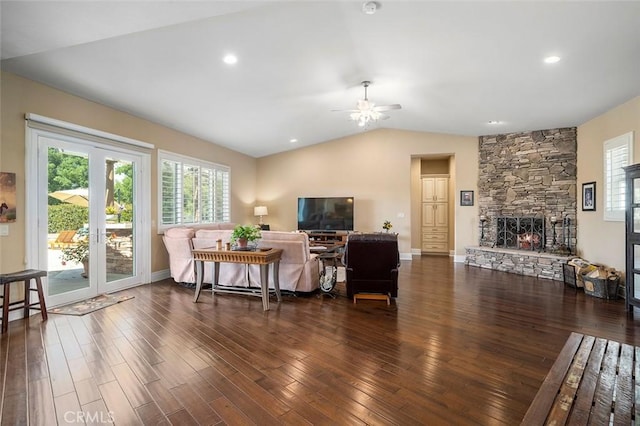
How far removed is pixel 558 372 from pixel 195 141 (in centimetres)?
720

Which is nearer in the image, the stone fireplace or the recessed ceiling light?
the recessed ceiling light

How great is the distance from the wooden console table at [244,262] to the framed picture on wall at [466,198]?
5453 mm

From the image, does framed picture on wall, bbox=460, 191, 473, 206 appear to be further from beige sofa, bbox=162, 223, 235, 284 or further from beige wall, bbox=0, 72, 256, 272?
beige wall, bbox=0, 72, 256, 272

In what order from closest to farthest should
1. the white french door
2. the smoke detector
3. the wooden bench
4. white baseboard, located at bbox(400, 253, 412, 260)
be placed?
the wooden bench < the smoke detector < the white french door < white baseboard, located at bbox(400, 253, 412, 260)

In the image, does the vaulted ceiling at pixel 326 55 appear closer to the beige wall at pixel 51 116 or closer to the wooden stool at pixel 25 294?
the beige wall at pixel 51 116

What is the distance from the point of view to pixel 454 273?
6.34 m

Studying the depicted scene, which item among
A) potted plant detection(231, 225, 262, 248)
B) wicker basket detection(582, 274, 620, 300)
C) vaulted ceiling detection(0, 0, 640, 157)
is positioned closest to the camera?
vaulted ceiling detection(0, 0, 640, 157)

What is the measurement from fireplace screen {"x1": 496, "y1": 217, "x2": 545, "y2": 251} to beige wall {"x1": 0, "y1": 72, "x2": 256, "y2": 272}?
7.52m

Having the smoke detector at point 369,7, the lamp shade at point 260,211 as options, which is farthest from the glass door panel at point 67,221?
the lamp shade at point 260,211

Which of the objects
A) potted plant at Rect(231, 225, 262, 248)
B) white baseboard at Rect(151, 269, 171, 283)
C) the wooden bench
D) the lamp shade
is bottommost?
white baseboard at Rect(151, 269, 171, 283)

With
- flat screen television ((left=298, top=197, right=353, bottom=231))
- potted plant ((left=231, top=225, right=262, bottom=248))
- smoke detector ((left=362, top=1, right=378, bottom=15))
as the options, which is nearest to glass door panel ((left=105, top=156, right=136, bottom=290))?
potted plant ((left=231, top=225, right=262, bottom=248))

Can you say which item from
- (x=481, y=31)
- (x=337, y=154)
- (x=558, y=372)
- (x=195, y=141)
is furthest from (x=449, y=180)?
(x=558, y=372)

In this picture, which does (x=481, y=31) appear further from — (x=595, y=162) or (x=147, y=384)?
(x=147, y=384)

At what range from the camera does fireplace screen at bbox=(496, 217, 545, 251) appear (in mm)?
6559
